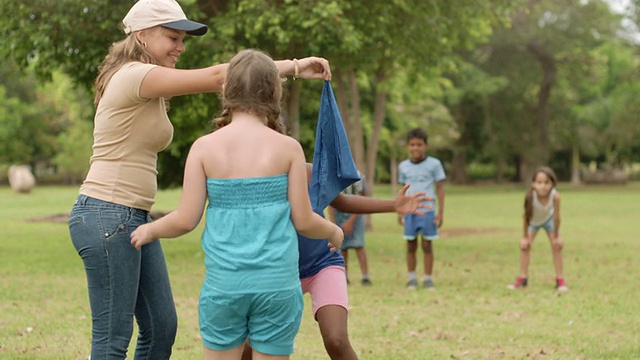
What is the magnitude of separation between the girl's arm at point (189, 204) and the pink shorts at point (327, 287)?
3.72 ft

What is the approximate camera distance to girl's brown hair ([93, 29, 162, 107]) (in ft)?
14.0

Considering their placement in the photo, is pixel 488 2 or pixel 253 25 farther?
pixel 488 2

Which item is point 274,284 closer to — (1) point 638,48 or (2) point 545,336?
A: (2) point 545,336

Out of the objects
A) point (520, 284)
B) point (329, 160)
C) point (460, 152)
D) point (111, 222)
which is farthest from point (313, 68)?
point (460, 152)

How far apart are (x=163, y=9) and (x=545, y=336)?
5168 mm

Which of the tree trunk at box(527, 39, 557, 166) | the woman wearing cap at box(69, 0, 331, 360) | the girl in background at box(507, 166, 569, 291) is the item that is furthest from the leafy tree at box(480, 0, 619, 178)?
the woman wearing cap at box(69, 0, 331, 360)

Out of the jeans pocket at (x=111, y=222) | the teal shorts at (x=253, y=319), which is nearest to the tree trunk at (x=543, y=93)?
the jeans pocket at (x=111, y=222)

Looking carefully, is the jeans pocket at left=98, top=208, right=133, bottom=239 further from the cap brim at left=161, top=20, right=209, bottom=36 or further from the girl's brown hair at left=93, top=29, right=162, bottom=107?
the cap brim at left=161, top=20, right=209, bottom=36

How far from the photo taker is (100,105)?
429 centimetres

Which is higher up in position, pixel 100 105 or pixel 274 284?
pixel 100 105

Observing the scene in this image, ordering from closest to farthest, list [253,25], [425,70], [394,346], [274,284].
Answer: [274,284] < [394,346] < [253,25] < [425,70]

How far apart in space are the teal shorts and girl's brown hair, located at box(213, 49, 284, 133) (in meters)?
0.80

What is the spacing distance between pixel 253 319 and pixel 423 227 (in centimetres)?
758

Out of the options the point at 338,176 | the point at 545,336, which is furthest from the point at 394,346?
the point at 338,176
